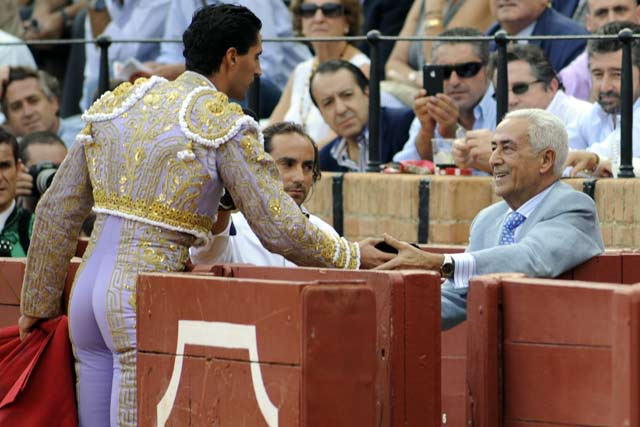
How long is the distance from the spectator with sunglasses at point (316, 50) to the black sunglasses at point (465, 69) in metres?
0.88

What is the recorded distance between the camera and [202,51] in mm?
5312

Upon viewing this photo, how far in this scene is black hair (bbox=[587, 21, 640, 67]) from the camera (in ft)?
Answer: 26.8

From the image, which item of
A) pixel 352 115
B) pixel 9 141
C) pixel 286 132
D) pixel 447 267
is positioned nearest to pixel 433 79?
pixel 352 115

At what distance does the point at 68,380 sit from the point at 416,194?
11.7 ft

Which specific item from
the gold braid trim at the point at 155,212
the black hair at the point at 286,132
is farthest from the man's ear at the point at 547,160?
the gold braid trim at the point at 155,212

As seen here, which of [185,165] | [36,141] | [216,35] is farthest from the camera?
[36,141]

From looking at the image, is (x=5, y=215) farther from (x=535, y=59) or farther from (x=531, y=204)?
(x=531, y=204)

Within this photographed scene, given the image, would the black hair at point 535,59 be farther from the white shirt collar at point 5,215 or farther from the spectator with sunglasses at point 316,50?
the white shirt collar at point 5,215

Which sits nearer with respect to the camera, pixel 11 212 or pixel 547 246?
pixel 547 246

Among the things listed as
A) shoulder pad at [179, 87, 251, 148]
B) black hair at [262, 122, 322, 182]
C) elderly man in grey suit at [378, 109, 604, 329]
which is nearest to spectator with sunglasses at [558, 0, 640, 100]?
black hair at [262, 122, 322, 182]

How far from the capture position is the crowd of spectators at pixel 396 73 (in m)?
8.41

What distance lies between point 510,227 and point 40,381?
5.99 feet

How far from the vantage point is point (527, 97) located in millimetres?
8680

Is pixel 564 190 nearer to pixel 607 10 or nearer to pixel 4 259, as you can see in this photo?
pixel 4 259
